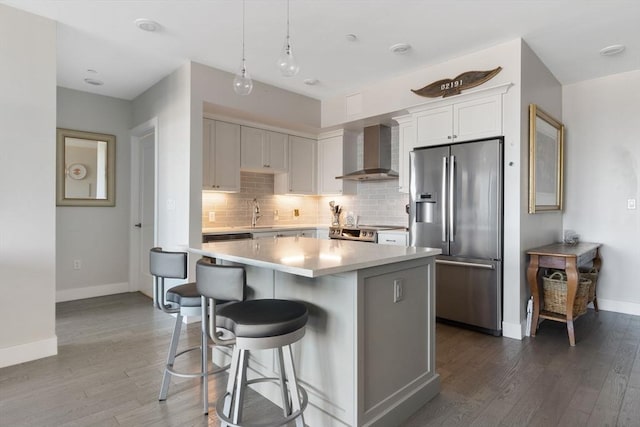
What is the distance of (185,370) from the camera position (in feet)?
8.59

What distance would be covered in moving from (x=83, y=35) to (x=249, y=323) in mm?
3218

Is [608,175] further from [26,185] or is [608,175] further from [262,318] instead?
[26,185]

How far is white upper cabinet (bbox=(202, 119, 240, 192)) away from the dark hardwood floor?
1.78m

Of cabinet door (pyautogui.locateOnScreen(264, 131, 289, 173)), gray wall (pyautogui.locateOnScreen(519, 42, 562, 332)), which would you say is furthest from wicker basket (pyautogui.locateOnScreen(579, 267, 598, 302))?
cabinet door (pyautogui.locateOnScreen(264, 131, 289, 173))

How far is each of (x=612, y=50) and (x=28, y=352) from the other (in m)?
5.82

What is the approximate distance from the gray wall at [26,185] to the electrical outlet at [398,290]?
8.98 ft

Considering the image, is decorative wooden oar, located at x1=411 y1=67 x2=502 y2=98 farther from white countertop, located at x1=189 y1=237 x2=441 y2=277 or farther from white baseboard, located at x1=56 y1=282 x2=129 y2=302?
white baseboard, located at x1=56 y1=282 x2=129 y2=302

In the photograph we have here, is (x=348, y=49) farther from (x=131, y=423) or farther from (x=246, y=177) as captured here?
(x=131, y=423)

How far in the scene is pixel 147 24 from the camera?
301 cm

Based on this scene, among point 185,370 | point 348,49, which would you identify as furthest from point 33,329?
point 348,49

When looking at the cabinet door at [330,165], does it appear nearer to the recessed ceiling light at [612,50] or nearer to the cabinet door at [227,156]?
the cabinet door at [227,156]

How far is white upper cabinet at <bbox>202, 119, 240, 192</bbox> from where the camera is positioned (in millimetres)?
4285

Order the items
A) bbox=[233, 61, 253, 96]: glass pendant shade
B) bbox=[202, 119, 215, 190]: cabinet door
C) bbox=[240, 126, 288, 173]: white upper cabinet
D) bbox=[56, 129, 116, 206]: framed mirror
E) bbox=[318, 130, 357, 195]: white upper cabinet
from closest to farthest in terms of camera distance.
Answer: bbox=[233, 61, 253, 96]: glass pendant shade
bbox=[202, 119, 215, 190]: cabinet door
bbox=[56, 129, 116, 206]: framed mirror
bbox=[240, 126, 288, 173]: white upper cabinet
bbox=[318, 130, 357, 195]: white upper cabinet

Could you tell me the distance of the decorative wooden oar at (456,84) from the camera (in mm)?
3437
